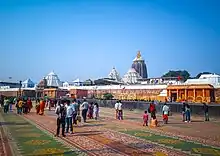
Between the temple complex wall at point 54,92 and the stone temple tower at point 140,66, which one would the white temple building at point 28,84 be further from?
the stone temple tower at point 140,66

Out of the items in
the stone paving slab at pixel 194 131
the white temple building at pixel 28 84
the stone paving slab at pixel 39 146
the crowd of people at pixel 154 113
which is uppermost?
the white temple building at pixel 28 84

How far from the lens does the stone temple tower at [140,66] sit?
352 feet

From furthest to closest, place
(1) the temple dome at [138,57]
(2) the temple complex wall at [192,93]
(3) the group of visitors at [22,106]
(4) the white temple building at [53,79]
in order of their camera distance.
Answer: (1) the temple dome at [138,57] < (4) the white temple building at [53,79] < (2) the temple complex wall at [192,93] < (3) the group of visitors at [22,106]

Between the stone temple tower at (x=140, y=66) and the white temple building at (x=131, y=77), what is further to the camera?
the stone temple tower at (x=140, y=66)

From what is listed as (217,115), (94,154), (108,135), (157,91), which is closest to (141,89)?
(157,91)

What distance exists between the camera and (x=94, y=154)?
304 inches

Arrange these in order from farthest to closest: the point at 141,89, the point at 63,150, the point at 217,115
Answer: the point at 141,89 → the point at 217,115 → the point at 63,150

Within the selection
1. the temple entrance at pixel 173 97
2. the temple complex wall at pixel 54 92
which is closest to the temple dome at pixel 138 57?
the temple complex wall at pixel 54 92

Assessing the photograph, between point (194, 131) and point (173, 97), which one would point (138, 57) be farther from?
point (194, 131)

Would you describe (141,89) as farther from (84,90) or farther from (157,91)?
(84,90)

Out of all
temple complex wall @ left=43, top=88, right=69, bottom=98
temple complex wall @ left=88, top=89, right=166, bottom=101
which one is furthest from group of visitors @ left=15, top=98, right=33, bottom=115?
temple complex wall @ left=43, top=88, right=69, bottom=98

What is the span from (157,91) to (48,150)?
5071cm

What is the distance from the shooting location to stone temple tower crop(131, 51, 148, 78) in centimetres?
10725

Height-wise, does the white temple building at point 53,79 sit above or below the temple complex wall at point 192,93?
above
